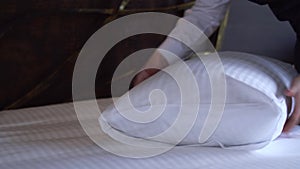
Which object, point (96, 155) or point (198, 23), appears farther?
point (198, 23)

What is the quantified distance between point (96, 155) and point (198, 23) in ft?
1.61

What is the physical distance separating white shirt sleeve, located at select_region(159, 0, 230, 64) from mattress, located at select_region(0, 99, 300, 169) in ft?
1.02

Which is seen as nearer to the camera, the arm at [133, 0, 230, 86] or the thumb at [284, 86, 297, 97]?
the thumb at [284, 86, 297, 97]

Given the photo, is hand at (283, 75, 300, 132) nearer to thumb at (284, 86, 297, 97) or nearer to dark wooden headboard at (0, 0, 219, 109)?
thumb at (284, 86, 297, 97)

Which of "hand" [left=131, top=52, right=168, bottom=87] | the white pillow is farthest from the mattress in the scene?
"hand" [left=131, top=52, right=168, bottom=87]

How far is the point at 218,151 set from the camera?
832 mm

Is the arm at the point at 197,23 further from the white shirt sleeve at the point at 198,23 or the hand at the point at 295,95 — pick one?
the hand at the point at 295,95

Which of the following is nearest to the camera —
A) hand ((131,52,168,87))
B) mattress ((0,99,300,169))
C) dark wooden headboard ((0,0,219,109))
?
mattress ((0,99,300,169))

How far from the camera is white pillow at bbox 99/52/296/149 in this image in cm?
79

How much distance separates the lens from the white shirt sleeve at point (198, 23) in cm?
112

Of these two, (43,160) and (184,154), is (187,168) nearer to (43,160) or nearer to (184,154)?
Answer: (184,154)

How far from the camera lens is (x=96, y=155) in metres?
0.79

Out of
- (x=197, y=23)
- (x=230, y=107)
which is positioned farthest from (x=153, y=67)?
(x=230, y=107)

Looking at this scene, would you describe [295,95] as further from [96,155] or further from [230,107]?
[96,155]
